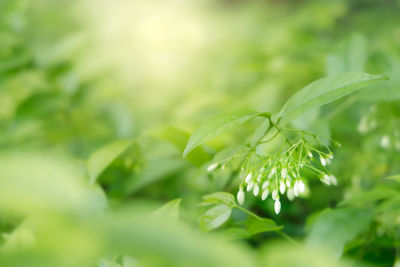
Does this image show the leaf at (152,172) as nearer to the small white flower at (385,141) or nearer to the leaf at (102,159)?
the leaf at (102,159)

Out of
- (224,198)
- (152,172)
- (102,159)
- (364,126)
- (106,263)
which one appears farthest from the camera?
(364,126)

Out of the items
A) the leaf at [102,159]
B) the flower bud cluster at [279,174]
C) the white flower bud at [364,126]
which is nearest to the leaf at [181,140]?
the leaf at [102,159]

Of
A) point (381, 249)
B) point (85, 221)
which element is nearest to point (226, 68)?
point (381, 249)

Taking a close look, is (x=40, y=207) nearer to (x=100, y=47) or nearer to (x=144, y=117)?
(x=144, y=117)

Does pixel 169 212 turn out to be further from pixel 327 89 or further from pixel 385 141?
pixel 385 141

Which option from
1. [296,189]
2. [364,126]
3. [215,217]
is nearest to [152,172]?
[215,217]

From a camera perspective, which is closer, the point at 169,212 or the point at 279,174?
the point at 169,212

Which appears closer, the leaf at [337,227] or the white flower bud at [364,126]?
the leaf at [337,227]
